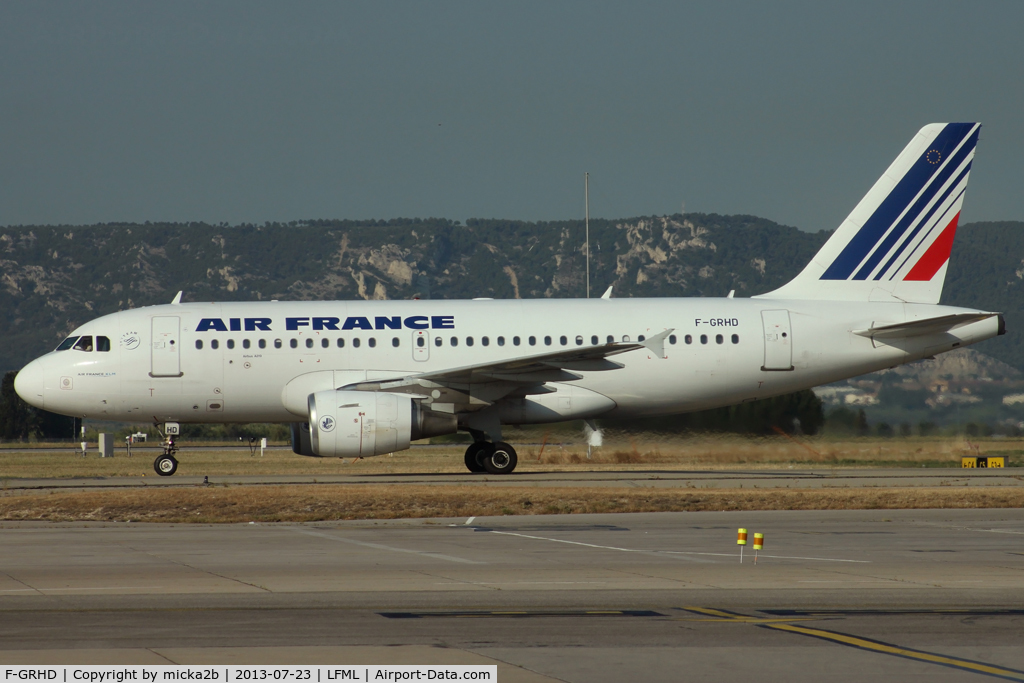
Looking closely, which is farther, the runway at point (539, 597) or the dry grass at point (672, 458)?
the dry grass at point (672, 458)

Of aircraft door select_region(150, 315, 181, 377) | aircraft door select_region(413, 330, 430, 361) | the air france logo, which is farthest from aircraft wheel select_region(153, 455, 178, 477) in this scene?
aircraft door select_region(413, 330, 430, 361)

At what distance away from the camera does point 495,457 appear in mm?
26703

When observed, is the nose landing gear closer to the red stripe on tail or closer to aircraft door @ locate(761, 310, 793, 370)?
aircraft door @ locate(761, 310, 793, 370)

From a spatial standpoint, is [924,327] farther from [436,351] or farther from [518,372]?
[436,351]

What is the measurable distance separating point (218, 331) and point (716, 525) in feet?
46.3

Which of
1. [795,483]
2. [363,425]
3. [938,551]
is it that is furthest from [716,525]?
[363,425]

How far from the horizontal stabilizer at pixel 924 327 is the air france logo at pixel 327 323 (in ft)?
32.3

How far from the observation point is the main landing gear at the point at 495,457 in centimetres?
2666

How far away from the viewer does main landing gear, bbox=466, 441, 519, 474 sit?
26.7 metres

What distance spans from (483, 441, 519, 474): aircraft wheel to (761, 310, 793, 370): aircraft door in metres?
6.21

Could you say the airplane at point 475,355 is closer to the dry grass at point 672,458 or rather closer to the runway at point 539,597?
the dry grass at point 672,458

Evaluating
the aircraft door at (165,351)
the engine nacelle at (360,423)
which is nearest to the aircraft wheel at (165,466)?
the aircraft door at (165,351)

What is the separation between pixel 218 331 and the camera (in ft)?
88.6

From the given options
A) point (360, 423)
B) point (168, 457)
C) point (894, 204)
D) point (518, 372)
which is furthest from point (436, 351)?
point (894, 204)
